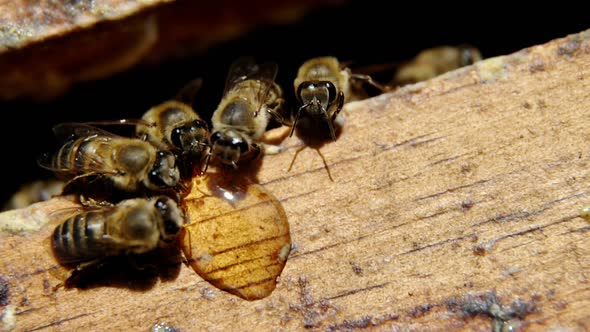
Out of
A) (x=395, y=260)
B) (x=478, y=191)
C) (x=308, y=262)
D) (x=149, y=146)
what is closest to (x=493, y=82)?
(x=478, y=191)

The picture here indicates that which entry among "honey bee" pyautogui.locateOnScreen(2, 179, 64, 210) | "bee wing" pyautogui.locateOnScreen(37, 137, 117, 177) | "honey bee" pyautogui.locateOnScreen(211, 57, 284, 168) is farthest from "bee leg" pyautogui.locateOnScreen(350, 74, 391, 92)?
"honey bee" pyautogui.locateOnScreen(2, 179, 64, 210)

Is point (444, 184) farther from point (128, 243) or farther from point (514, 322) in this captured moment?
point (128, 243)

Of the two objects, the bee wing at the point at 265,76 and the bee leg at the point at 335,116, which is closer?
the bee leg at the point at 335,116

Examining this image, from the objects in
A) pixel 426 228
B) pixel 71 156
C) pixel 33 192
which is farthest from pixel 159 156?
pixel 426 228

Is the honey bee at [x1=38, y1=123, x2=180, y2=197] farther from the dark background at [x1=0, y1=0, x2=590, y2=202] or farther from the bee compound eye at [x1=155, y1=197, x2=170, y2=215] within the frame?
the dark background at [x1=0, y1=0, x2=590, y2=202]

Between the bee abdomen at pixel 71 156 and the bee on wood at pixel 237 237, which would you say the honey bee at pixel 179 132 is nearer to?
the bee on wood at pixel 237 237

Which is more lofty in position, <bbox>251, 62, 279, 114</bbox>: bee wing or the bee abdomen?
<bbox>251, 62, 279, 114</bbox>: bee wing

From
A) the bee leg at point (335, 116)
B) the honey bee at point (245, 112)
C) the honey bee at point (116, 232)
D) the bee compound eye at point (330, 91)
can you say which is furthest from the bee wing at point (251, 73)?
the honey bee at point (116, 232)
